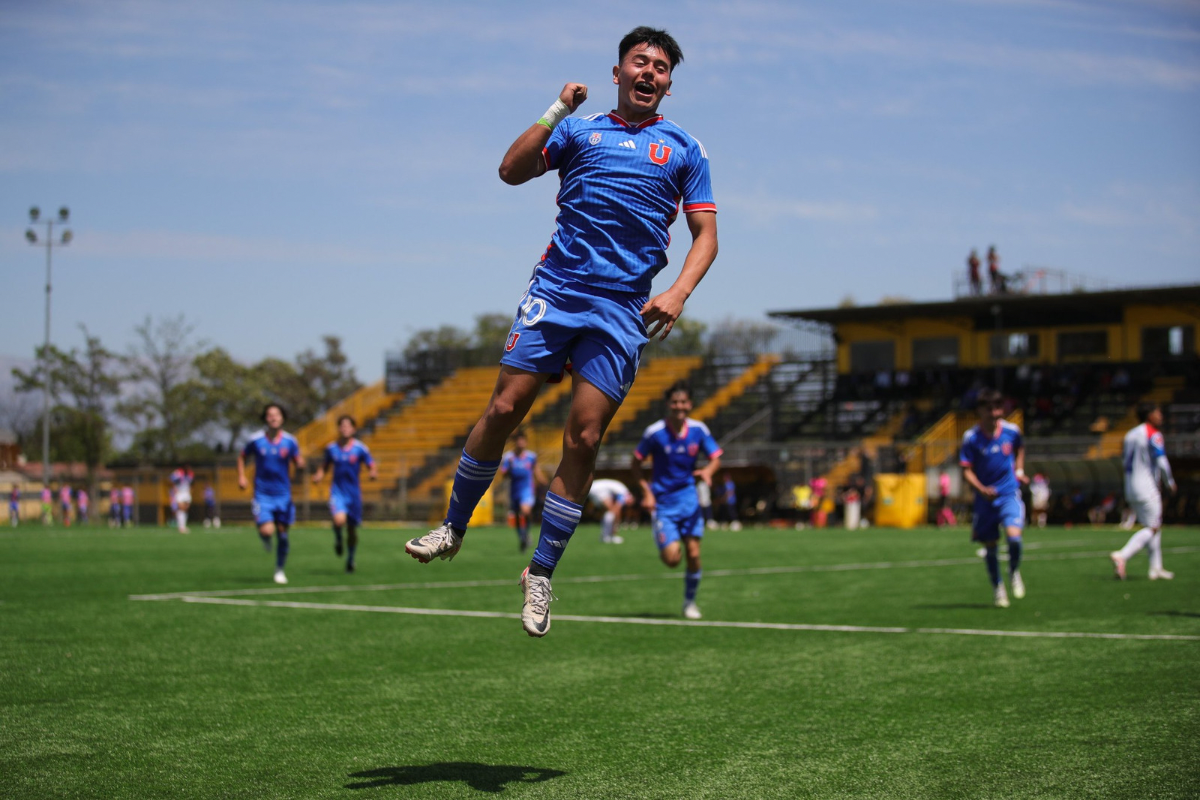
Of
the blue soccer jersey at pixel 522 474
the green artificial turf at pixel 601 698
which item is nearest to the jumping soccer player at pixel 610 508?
the blue soccer jersey at pixel 522 474

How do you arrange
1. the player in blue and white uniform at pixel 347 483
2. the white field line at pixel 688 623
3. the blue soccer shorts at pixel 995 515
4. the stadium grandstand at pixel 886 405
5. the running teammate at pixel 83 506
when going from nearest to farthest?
1. the white field line at pixel 688 623
2. the blue soccer shorts at pixel 995 515
3. the player in blue and white uniform at pixel 347 483
4. the stadium grandstand at pixel 886 405
5. the running teammate at pixel 83 506

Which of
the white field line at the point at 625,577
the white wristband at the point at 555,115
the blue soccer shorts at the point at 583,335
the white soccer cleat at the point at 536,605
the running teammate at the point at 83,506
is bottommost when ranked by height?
the running teammate at the point at 83,506

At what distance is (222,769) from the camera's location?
4770mm

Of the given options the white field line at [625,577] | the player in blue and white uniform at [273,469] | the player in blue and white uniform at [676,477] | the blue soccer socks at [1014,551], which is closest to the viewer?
the player in blue and white uniform at [676,477]

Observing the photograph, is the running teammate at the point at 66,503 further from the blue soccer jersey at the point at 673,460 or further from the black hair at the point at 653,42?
the black hair at the point at 653,42

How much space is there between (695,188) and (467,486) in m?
1.56

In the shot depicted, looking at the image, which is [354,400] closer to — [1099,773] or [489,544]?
[489,544]

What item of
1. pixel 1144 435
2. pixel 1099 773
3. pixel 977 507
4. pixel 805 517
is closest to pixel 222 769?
pixel 1099 773

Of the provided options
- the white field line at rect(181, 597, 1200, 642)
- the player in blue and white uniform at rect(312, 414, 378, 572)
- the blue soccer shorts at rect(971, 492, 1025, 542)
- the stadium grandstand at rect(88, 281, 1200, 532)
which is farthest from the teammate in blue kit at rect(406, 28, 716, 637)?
the stadium grandstand at rect(88, 281, 1200, 532)

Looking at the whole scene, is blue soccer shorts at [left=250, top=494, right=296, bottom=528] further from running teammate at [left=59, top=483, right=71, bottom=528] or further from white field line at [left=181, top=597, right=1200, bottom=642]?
running teammate at [left=59, top=483, right=71, bottom=528]

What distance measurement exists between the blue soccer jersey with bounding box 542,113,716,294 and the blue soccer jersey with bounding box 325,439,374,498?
1264cm

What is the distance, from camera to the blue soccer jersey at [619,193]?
4848 mm

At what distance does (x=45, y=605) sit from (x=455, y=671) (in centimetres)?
624

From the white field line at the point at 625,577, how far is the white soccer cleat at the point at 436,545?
873 centimetres
